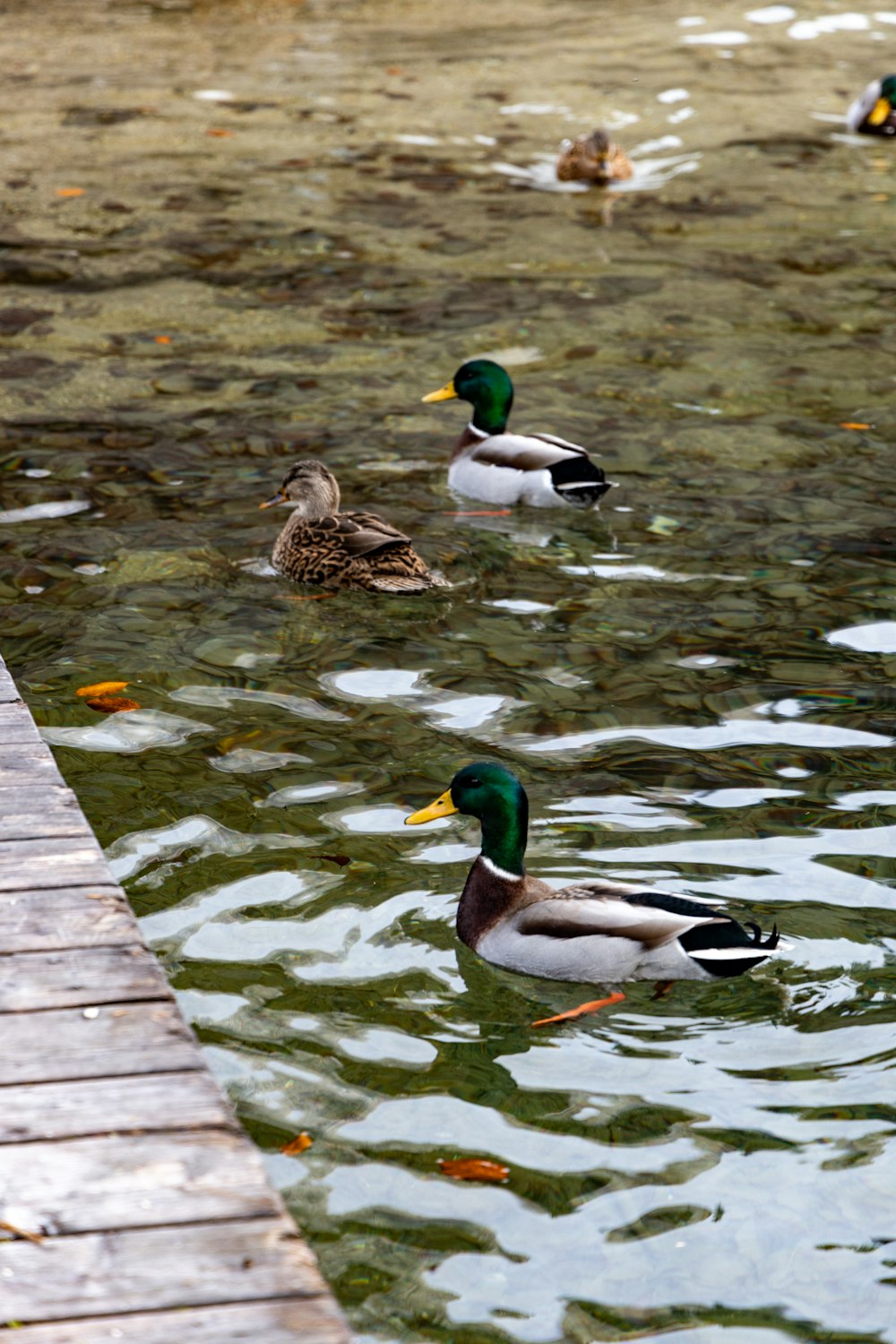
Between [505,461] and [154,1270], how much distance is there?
239 inches

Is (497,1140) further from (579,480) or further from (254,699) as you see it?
(579,480)

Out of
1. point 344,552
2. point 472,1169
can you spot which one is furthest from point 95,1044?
point 344,552

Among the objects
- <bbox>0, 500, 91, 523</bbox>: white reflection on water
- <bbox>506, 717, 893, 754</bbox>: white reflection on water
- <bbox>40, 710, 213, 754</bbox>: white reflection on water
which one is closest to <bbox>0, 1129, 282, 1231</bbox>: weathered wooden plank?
<bbox>40, 710, 213, 754</bbox>: white reflection on water

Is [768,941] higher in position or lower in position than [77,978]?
lower

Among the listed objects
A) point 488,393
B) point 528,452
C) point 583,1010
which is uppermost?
point 488,393

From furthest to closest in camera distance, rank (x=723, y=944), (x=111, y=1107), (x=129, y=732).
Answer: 1. (x=129, y=732)
2. (x=723, y=944)
3. (x=111, y=1107)

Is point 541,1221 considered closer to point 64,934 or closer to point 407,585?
point 64,934

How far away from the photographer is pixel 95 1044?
3.48 meters

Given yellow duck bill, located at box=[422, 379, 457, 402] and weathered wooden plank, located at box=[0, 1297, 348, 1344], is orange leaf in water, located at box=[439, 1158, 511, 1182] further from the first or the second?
yellow duck bill, located at box=[422, 379, 457, 402]

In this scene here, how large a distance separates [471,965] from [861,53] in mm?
17228

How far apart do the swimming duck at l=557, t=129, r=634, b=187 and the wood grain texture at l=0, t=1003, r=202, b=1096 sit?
39.2 ft

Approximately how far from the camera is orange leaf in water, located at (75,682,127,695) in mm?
6449

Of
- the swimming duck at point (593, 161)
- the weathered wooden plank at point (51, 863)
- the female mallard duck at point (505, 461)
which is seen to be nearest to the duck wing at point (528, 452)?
the female mallard duck at point (505, 461)

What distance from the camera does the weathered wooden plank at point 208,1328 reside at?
2.72 m
